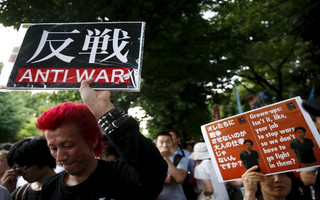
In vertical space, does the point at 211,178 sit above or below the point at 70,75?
below

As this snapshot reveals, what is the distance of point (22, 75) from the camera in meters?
1.72

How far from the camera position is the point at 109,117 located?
127cm

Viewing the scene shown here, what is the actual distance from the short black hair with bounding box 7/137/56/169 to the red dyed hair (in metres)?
1.01

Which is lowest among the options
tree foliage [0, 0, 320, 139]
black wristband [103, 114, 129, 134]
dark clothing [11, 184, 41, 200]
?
dark clothing [11, 184, 41, 200]

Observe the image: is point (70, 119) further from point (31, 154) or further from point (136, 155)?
point (31, 154)

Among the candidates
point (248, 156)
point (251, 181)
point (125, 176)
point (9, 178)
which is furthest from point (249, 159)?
point (9, 178)

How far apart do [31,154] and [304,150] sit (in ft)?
7.55

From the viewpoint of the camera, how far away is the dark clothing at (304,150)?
1.84m

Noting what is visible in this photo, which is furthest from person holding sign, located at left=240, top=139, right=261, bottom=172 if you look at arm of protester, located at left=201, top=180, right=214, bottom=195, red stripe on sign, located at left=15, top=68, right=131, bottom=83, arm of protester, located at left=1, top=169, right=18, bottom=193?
arm of protester, located at left=1, top=169, right=18, bottom=193

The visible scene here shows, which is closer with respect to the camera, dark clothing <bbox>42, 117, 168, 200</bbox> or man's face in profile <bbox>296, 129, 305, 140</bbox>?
dark clothing <bbox>42, 117, 168, 200</bbox>

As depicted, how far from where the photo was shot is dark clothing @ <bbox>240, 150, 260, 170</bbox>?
205 centimetres

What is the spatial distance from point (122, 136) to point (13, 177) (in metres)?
1.87

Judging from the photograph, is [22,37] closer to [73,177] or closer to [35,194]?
[73,177]

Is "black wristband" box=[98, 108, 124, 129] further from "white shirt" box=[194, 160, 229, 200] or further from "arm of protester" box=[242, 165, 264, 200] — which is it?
"white shirt" box=[194, 160, 229, 200]
